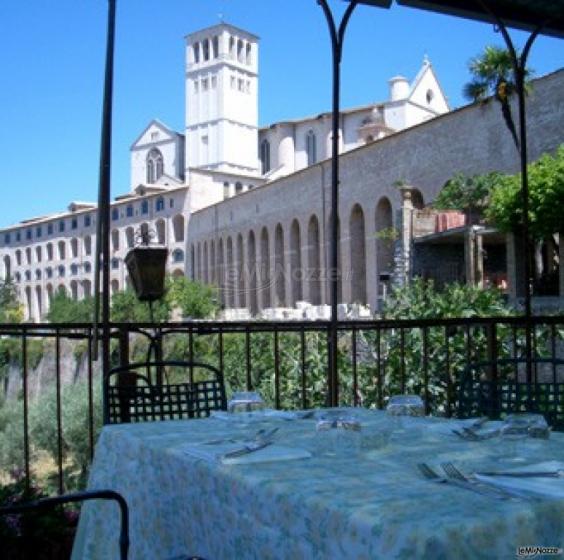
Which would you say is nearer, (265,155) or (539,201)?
(539,201)

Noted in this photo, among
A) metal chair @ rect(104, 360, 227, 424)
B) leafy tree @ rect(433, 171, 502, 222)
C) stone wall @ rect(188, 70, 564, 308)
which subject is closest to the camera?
metal chair @ rect(104, 360, 227, 424)

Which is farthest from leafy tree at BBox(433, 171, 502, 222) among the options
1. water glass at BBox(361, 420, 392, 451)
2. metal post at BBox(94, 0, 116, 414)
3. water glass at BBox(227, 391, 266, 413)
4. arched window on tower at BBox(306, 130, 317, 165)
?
arched window on tower at BBox(306, 130, 317, 165)

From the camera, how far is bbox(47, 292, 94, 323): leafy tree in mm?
46219

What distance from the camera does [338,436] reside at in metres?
1.80

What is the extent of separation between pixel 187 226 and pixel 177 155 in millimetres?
17111

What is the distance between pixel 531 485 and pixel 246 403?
126 centimetres

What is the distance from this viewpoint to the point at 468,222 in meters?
23.0

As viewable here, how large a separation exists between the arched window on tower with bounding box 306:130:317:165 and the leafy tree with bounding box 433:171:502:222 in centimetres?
3386

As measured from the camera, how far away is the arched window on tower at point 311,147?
57594 millimetres

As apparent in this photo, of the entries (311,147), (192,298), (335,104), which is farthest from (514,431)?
(311,147)

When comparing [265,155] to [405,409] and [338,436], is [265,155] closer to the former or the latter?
[405,409]

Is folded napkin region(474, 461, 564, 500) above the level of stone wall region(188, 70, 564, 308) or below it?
below

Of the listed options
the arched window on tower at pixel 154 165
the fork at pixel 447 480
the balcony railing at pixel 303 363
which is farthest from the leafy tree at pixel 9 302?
the fork at pixel 447 480

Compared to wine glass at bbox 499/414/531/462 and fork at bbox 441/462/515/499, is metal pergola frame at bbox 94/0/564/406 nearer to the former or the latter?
wine glass at bbox 499/414/531/462
